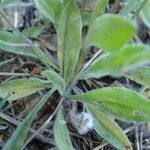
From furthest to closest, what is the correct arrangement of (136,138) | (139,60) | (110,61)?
(136,138) < (110,61) < (139,60)

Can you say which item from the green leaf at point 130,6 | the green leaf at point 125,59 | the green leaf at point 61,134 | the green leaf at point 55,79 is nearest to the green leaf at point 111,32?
the green leaf at point 125,59

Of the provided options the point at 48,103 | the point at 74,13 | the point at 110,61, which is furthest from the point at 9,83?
the point at 110,61

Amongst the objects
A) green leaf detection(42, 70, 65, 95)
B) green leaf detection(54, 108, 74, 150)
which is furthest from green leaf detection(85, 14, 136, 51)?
green leaf detection(54, 108, 74, 150)

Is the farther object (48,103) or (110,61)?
(48,103)

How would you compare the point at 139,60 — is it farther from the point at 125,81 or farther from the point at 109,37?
the point at 125,81

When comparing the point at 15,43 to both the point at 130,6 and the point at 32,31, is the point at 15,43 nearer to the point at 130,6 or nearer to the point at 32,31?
the point at 32,31

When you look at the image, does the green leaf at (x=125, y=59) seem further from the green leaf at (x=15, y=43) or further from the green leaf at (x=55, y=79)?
the green leaf at (x=15, y=43)
